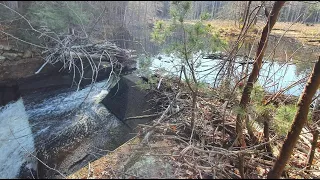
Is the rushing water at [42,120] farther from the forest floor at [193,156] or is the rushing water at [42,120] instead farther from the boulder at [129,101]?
the forest floor at [193,156]

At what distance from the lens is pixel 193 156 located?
228 cm

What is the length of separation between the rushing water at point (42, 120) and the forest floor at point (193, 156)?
1.44 m

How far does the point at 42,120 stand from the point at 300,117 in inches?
179

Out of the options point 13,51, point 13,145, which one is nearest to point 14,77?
point 13,51

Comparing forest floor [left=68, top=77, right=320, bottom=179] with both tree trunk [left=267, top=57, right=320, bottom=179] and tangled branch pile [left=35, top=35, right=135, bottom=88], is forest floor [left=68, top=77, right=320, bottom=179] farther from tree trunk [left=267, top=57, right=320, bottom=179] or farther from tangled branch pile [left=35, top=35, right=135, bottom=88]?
tangled branch pile [left=35, top=35, right=135, bottom=88]

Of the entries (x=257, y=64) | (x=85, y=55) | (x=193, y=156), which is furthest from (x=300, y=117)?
(x=85, y=55)

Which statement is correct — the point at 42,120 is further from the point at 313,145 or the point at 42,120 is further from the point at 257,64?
the point at 313,145

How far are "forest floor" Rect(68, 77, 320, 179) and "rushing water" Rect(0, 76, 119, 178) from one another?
4.71 feet

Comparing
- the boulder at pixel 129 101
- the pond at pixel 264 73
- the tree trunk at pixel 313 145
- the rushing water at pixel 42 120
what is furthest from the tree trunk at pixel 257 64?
the rushing water at pixel 42 120

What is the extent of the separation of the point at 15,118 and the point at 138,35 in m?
10.7

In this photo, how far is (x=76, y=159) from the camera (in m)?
3.48

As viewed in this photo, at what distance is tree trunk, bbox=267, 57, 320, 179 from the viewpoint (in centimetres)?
173

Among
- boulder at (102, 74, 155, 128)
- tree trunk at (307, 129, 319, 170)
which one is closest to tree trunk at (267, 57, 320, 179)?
tree trunk at (307, 129, 319, 170)

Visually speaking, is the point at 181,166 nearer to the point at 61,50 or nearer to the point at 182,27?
the point at 182,27
